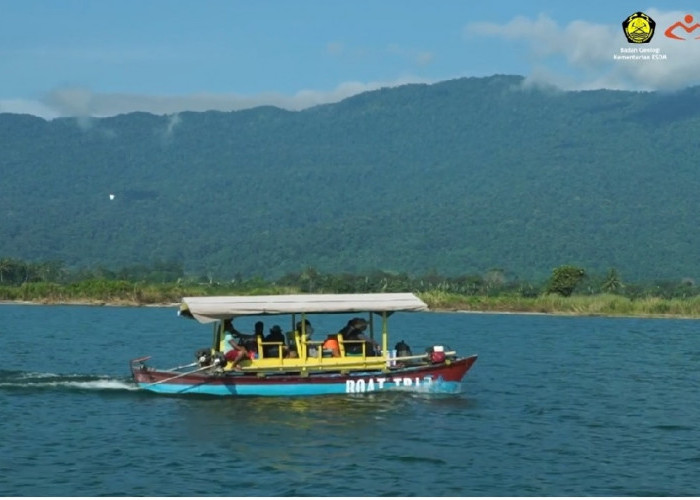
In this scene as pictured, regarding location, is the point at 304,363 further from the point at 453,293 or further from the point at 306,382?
the point at 453,293

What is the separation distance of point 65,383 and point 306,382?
7.38 meters

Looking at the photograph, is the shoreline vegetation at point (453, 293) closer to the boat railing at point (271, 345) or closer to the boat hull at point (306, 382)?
the boat hull at point (306, 382)

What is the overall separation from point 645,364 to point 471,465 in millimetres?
22462

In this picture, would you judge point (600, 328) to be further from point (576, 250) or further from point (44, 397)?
point (576, 250)

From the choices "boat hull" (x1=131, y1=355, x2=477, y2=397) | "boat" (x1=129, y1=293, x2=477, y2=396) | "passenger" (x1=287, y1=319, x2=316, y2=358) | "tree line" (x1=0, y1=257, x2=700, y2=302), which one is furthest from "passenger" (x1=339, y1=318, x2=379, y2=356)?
"tree line" (x1=0, y1=257, x2=700, y2=302)

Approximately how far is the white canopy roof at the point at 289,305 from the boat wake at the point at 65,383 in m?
3.19

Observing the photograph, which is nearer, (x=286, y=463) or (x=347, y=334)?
(x=286, y=463)

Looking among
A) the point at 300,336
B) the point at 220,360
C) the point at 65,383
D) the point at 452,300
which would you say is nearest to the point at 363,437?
the point at 300,336

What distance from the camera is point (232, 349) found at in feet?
90.5

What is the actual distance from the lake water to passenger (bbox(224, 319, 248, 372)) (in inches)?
38.7

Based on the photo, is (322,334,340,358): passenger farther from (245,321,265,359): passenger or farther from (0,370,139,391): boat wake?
(0,370,139,391): boat wake

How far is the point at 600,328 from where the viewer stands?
6606 centimetres

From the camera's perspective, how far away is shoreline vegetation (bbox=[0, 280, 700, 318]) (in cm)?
7938

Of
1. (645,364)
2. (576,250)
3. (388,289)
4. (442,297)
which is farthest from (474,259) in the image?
(645,364)
